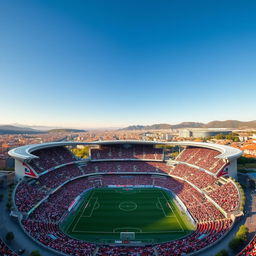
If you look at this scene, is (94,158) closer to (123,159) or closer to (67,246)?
(123,159)

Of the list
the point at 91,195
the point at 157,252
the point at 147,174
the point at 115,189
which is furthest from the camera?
the point at 147,174

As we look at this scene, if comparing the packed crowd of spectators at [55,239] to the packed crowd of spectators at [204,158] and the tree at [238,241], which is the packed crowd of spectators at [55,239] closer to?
the tree at [238,241]

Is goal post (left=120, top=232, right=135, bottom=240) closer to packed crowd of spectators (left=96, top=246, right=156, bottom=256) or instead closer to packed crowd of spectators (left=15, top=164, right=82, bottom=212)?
packed crowd of spectators (left=96, top=246, right=156, bottom=256)

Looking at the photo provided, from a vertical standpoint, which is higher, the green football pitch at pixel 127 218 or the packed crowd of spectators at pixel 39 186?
the packed crowd of spectators at pixel 39 186

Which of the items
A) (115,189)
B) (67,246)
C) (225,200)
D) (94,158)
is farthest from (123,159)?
(67,246)

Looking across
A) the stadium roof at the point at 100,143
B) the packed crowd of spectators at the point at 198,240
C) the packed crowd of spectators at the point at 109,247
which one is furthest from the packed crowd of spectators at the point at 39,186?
the packed crowd of spectators at the point at 198,240

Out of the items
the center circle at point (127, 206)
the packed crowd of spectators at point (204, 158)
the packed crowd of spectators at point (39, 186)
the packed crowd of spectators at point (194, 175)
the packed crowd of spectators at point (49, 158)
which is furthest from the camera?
the packed crowd of spectators at point (204, 158)

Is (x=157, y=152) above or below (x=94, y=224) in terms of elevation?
above

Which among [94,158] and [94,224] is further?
[94,158]
